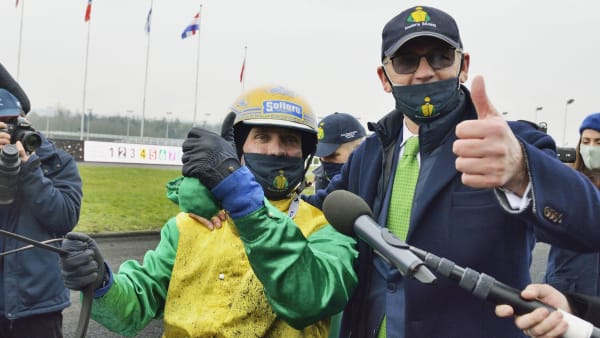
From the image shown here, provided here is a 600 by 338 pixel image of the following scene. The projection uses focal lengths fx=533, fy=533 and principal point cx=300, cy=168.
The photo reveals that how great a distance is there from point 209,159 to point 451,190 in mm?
842

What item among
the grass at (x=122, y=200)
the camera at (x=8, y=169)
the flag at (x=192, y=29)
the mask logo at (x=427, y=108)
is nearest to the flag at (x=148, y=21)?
the flag at (x=192, y=29)

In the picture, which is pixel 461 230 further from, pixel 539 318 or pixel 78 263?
pixel 78 263

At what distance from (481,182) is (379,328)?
92cm

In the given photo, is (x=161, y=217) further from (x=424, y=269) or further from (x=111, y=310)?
(x=424, y=269)

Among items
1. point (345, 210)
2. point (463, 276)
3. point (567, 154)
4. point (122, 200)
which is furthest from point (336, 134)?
point (122, 200)

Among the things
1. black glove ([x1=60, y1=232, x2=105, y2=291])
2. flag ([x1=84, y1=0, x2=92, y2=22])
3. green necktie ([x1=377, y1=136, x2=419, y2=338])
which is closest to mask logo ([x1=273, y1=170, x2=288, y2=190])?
green necktie ([x1=377, y1=136, x2=419, y2=338])

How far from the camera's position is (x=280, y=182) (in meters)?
2.34

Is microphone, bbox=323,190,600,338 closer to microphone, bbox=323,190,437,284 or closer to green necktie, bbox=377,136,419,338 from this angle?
microphone, bbox=323,190,437,284

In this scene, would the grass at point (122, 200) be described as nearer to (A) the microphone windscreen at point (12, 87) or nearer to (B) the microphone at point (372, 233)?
(A) the microphone windscreen at point (12, 87)

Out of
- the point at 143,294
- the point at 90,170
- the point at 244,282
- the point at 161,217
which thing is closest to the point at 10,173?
the point at 143,294

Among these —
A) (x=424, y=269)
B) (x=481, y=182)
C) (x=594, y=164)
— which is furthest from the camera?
(x=594, y=164)

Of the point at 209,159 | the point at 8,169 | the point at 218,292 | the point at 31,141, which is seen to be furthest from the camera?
the point at 31,141

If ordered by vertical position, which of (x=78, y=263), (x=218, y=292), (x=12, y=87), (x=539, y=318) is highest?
(x=12, y=87)

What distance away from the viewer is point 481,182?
1.40m
